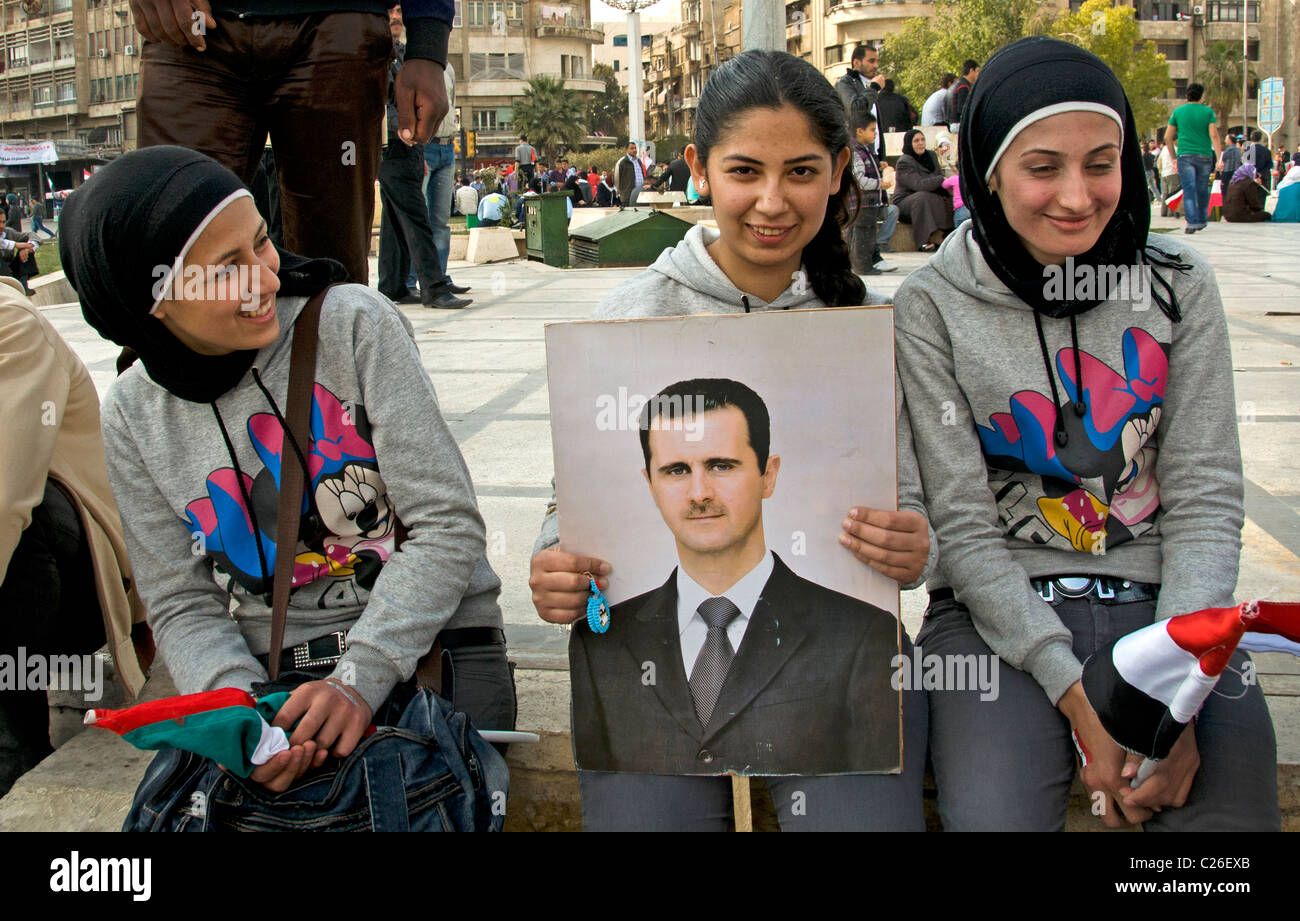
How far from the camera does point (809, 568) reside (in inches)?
69.9

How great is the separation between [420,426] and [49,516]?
934 mm

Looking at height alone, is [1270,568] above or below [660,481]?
below

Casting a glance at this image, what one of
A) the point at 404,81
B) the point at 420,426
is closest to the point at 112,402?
the point at 420,426

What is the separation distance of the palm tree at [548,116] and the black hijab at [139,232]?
78.6 m

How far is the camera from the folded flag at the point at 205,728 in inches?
61.9

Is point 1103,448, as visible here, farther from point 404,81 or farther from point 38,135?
point 38,135

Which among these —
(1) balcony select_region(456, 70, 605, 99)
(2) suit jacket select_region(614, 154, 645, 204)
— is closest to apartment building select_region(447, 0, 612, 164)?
(1) balcony select_region(456, 70, 605, 99)

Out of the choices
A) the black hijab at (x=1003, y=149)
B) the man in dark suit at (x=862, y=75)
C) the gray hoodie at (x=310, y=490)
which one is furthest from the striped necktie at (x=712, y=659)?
the man in dark suit at (x=862, y=75)

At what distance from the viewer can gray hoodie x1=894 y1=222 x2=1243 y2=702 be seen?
1.92m

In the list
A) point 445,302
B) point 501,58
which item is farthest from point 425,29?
point 501,58

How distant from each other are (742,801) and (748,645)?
249 mm

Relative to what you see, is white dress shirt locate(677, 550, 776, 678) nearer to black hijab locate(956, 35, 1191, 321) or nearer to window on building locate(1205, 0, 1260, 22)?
black hijab locate(956, 35, 1191, 321)

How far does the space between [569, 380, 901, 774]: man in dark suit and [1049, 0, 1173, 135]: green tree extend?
46282mm

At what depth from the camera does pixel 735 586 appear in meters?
1.79
